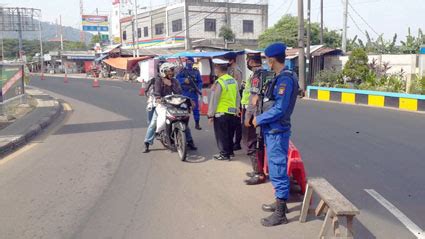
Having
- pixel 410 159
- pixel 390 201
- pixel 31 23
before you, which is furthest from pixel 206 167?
pixel 31 23

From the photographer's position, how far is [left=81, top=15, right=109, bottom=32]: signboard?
76.1m

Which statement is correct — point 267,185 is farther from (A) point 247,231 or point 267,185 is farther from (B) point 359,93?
(B) point 359,93

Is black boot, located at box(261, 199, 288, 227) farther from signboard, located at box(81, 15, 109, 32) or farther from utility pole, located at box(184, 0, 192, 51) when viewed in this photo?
signboard, located at box(81, 15, 109, 32)

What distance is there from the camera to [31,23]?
45500 mm

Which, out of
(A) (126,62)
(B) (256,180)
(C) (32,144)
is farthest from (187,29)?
(B) (256,180)

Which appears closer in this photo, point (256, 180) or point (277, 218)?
point (277, 218)

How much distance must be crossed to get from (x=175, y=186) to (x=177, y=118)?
73.9 inches

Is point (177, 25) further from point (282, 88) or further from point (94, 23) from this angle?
point (282, 88)

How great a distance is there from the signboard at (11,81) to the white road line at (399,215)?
33.5ft

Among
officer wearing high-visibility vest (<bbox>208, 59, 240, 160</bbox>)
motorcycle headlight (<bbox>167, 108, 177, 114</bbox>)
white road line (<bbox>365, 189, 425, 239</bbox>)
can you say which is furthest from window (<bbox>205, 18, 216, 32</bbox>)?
white road line (<bbox>365, 189, 425, 239</bbox>)

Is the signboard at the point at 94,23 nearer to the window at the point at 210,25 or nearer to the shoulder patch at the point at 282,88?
the window at the point at 210,25

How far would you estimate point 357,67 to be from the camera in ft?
69.3

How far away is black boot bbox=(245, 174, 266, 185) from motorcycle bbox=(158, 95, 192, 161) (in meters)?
1.64

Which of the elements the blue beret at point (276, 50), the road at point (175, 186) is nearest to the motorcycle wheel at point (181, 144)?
A: the road at point (175, 186)
